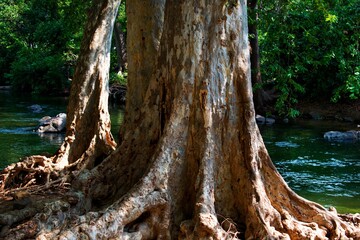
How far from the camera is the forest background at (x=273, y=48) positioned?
1744 cm

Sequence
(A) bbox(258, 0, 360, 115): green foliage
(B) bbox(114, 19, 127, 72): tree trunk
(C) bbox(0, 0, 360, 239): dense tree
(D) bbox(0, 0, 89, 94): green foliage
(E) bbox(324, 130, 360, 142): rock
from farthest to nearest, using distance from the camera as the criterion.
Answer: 1. (D) bbox(0, 0, 89, 94): green foliage
2. (B) bbox(114, 19, 127, 72): tree trunk
3. (A) bbox(258, 0, 360, 115): green foliage
4. (E) bbox(324, 130, 360, 142): rock
5. (C) bbox(0, 0, 360, 239): dense tree

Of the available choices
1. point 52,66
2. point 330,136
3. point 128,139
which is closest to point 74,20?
point 330,136

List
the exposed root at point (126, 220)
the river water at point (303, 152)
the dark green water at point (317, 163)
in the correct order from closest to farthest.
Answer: the exposed root at point (126, 220) < the dark green water at point (317, 163) < the river water at point (303, 152)

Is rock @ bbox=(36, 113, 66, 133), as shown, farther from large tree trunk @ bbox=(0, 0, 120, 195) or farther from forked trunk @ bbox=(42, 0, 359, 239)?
forked trunk @ bbox=(42, 0, 359, 239)

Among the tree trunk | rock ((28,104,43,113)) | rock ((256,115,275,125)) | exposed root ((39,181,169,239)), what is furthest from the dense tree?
the tree trunk

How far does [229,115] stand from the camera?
613 centimetres

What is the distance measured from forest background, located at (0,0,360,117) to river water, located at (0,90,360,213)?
4.18 ft

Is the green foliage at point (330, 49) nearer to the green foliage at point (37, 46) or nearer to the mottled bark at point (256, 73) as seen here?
the mottled bark at point (256, 73)

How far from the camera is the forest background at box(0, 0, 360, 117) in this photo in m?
17.4

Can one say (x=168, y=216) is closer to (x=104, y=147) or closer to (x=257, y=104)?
(x=104, y=147)

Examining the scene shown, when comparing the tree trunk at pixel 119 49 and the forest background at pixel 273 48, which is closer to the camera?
the forest background at pixel 273 48

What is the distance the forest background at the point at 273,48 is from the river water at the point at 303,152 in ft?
4.18

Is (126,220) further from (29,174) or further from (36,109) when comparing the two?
(36,109)

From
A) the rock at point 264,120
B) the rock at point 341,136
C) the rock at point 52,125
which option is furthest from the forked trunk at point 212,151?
the rock at point 264,120
